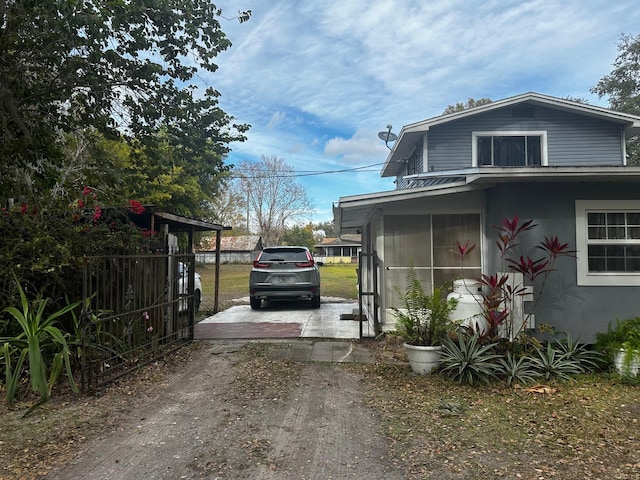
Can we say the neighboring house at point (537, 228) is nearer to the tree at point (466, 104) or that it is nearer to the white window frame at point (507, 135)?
the white window frame at point (507, 135)

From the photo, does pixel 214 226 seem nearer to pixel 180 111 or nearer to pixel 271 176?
pixel 180 111

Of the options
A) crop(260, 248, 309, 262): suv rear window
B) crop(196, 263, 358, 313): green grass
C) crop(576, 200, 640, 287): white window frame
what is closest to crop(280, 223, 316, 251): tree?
crop(196, 263, 358, 313): green grass

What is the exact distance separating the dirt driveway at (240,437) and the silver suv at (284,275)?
4.95m

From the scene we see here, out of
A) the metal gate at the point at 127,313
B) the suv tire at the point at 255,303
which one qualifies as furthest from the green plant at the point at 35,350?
the suv tire at the point at 255,303

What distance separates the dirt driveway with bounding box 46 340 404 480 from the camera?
9.82 ft

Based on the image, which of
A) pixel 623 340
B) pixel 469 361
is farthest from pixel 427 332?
pixel 623 340

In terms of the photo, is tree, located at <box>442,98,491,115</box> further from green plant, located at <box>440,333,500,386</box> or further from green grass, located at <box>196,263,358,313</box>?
green plant, located at <box>440,333,500,386</box>

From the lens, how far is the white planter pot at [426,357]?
5.35m

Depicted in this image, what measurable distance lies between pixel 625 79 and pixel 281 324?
3043 centimetres

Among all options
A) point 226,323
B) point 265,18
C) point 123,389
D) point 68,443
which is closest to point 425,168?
point 265,18

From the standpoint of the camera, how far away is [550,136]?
12000 mm

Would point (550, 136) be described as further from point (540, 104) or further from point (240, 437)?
point (240, 437)

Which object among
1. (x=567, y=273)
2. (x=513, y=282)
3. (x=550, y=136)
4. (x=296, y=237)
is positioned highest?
(x=550, y=136)

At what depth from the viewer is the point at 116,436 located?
3.59 metres
